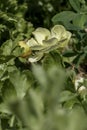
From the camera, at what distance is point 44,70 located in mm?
874

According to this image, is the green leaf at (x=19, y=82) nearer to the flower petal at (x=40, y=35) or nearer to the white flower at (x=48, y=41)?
the white flower at (x=48, y=41)

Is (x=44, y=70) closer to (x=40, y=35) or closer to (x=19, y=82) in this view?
(x=19, y=82)

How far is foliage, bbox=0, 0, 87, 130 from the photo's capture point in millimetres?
459

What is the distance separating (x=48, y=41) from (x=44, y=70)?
51 centimetres

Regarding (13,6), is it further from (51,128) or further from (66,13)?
(51,128)

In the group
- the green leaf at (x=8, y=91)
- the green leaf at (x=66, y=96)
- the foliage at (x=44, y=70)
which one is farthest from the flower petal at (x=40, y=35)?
the green leaf at (x=8, y=91)

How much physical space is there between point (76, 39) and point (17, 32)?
0.88 ft

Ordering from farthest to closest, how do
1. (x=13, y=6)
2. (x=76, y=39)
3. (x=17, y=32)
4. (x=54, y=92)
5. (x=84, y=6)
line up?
1. (x=13, y=6)
2. (x=17, y=32)
3. (x=76, y=39)
4. (x=84, y=6)
5. (x=54, y=92)

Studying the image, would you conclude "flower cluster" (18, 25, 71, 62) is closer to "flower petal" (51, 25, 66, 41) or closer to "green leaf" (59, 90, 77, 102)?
"flower petal" (51, 25, 66, 41)

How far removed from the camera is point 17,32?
189 centimetres

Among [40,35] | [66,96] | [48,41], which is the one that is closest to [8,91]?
[66,96]

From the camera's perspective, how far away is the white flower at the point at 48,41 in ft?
4.47

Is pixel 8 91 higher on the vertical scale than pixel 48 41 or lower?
higher

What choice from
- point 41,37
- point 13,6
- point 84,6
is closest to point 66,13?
point 84,6
